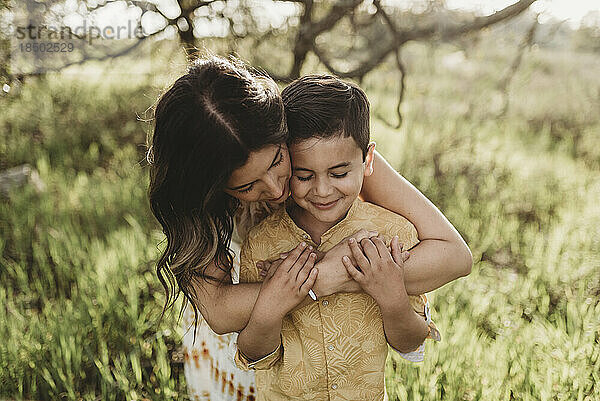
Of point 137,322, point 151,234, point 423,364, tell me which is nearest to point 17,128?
point 151,234

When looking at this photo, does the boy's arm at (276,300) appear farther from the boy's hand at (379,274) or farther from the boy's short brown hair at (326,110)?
the boy's short brown hair at (326,110)

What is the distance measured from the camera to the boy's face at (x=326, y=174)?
1539 millimetres

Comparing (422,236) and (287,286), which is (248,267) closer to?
(287,286)

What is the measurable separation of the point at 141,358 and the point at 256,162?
1760 millimetres

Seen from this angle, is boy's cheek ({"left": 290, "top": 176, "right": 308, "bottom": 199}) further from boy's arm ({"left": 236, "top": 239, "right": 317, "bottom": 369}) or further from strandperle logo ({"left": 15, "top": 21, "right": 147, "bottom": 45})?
strandperle logo ({"left": 15, "top": 21, "right": 147, "bottom": 45})

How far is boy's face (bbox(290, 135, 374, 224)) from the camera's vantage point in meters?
1.54

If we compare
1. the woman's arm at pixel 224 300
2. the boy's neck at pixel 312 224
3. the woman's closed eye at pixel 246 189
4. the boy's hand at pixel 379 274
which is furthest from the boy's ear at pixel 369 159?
the woman's arm at pixel 224 300

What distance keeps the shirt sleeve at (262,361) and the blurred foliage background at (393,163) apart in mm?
819

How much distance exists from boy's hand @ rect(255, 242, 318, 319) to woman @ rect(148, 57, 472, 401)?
0.13 feet

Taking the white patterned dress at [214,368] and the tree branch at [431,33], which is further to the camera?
the tree branch at [431,33]

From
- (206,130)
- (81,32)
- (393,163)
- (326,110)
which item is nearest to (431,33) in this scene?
(393,163)

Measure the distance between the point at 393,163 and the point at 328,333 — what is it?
149 inches

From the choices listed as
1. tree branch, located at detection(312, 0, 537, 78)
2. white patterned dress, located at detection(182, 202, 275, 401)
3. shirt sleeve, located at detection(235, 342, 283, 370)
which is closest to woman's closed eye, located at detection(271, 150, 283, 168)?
shirt sleeve, located at detection(235, 342, 283, 370)

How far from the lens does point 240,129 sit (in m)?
1.45
